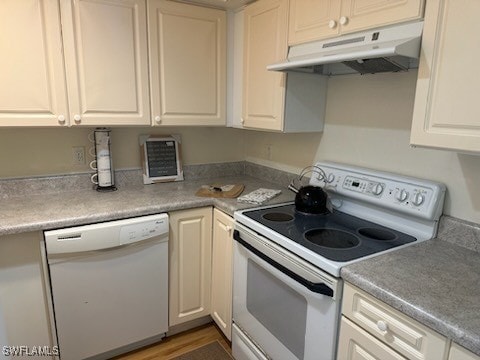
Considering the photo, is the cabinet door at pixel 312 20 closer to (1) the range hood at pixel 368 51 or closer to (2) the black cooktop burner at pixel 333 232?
(1) the range hood at pixel 368 51

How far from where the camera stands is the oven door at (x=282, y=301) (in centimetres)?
122

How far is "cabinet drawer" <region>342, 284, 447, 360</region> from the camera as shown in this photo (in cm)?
92

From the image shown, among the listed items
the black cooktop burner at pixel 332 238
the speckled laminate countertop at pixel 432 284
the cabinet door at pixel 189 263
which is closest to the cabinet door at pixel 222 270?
the cabinet door at pixel 189 263

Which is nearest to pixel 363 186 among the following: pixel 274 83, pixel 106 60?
pixel 274 83

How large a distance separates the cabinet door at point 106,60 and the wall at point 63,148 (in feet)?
1.09

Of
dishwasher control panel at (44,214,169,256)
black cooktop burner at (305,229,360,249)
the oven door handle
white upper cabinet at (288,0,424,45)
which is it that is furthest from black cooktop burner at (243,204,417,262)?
white upper cabinet at (288,0,424,45)

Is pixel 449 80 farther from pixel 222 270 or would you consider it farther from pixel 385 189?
pixel 222 270

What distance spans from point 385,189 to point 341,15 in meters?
0.81

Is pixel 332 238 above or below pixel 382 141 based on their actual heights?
below

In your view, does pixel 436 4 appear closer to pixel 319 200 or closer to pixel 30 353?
pixel 319 200

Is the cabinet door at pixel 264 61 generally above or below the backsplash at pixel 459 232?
above

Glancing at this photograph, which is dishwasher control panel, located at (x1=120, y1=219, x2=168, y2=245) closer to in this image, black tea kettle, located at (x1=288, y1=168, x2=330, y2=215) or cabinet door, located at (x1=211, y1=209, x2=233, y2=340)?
cabinet door, located at (x1=211, y1=209, x2=233, y2=340)

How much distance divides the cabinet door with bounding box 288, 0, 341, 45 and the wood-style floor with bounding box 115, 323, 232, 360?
1.84 metres

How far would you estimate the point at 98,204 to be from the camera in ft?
5.90
